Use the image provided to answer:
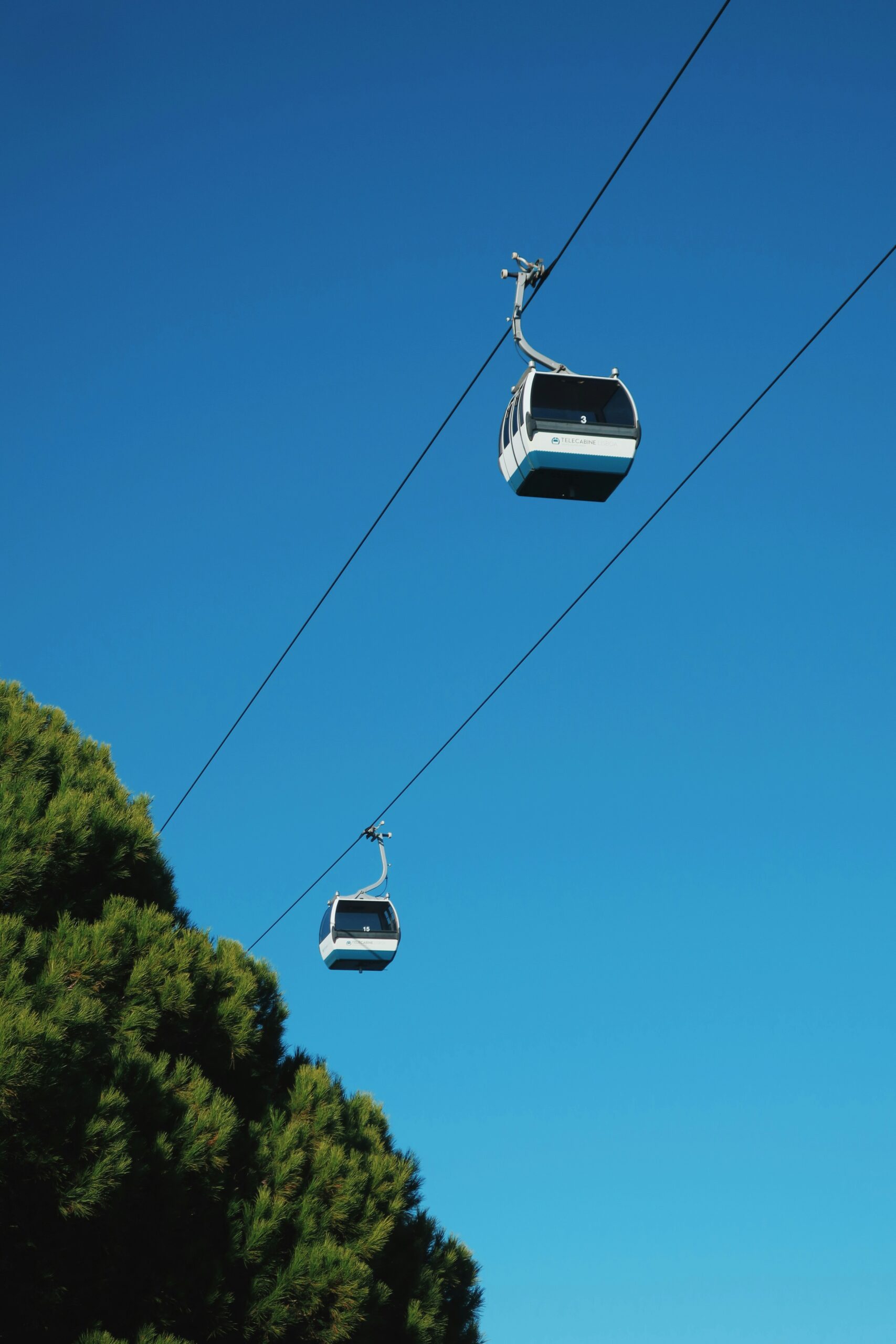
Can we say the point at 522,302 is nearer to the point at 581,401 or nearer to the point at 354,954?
the point at 581,401

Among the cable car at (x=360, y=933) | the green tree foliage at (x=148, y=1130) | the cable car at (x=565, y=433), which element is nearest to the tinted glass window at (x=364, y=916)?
the cable car at (x=360, y=933)

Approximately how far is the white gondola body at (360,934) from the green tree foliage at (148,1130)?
8.14 metres

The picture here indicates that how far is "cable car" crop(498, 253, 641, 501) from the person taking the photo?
13.0m

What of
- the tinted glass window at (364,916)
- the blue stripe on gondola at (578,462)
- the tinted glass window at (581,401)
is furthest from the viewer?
the tinted glass window at (364,916)

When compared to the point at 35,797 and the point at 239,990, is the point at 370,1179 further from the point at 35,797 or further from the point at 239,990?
the point at 35,797

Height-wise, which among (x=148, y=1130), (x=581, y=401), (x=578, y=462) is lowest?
(x=148, y=1130)

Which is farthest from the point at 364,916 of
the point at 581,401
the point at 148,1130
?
the point at 581,401

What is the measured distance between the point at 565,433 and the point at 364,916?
1267 cm

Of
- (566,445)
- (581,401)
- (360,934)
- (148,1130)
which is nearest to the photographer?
(148,1130)

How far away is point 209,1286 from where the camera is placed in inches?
476

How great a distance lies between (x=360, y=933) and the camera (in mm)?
23625

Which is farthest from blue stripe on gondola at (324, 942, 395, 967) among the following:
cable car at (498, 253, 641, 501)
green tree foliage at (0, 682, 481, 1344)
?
cable car at (498, 253, 641, 501)

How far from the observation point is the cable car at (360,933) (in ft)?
77.3

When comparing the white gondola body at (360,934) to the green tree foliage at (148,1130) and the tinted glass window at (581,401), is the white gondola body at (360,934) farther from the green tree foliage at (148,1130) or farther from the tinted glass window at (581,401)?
the tinted glass window at (581,401)
